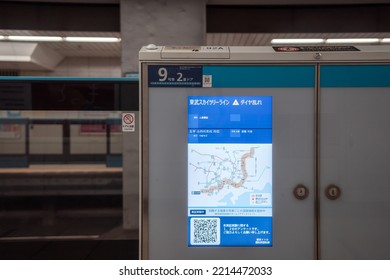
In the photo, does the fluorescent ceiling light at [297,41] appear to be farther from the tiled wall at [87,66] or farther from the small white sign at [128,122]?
the tiled wall at [87,66]

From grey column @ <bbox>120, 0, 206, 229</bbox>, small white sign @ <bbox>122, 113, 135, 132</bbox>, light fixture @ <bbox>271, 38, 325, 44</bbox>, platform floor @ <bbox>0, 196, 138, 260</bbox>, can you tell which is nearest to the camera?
small white sign @ <bbox>122, 113, 135, 132</bbox>

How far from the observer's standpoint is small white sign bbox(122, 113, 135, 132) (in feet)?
9.20

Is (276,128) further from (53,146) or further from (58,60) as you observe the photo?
(58,60)

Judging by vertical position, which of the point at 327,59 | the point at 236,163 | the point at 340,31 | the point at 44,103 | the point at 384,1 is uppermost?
the point at 384,1

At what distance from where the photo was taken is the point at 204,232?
7.87 ft

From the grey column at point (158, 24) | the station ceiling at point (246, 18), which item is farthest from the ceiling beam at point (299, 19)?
the grey column at point (158, 24)

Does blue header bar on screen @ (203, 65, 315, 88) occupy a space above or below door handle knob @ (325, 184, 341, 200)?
above

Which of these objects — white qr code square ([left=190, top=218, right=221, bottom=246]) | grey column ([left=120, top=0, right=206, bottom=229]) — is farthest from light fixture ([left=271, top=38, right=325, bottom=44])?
white qr code square ([left=190, top=218, right=221, bottom=246])

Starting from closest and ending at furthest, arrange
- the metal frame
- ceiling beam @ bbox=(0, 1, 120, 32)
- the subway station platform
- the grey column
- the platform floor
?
the metal frame
the platform floor
the subway station platform
the grey column
ceiling beam @ bbox=(0, 1, 120, 32)

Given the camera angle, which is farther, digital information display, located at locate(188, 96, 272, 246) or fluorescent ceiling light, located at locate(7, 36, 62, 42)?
fluorescent ceiling light, located at locate(7, 36, 62, 42)

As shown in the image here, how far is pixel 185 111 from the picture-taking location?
237 cm

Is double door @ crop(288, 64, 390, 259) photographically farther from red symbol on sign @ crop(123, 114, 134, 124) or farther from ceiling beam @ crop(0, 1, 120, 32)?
ceiling beam @ crop(0, 1, 120, 32)
